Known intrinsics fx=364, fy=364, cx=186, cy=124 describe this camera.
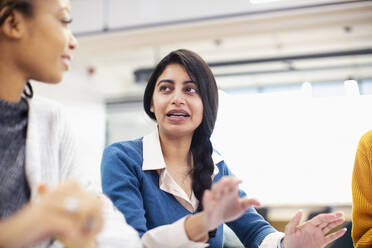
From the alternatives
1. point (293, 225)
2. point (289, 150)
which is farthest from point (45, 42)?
point (289, 150)

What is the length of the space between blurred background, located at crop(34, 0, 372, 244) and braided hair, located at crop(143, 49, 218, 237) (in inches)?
59.9

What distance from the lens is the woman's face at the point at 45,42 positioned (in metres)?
0.80

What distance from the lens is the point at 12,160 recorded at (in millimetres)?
808

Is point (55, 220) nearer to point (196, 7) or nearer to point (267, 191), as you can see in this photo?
point (196, 7)

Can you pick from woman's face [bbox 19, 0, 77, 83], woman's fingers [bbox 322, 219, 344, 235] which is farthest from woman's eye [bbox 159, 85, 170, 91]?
woman's fingers [bbox 322, 219, 344, 235]

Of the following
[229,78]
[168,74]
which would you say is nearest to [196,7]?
[168,74]

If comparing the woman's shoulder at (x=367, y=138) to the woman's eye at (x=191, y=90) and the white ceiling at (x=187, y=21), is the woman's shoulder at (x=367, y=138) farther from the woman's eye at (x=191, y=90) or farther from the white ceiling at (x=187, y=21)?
the white ceiling at (x=187, y=21)

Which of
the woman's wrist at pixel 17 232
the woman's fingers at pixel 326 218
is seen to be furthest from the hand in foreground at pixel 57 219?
the woman's fingers at pixel 326 218

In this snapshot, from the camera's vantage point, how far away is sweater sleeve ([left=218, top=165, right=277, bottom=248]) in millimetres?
1403

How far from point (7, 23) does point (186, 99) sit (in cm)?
77

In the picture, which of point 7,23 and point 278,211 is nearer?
point 7,23

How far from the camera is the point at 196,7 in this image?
3143mm

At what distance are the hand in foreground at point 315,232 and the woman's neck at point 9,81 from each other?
89 centimetres

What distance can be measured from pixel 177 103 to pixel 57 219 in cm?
92
